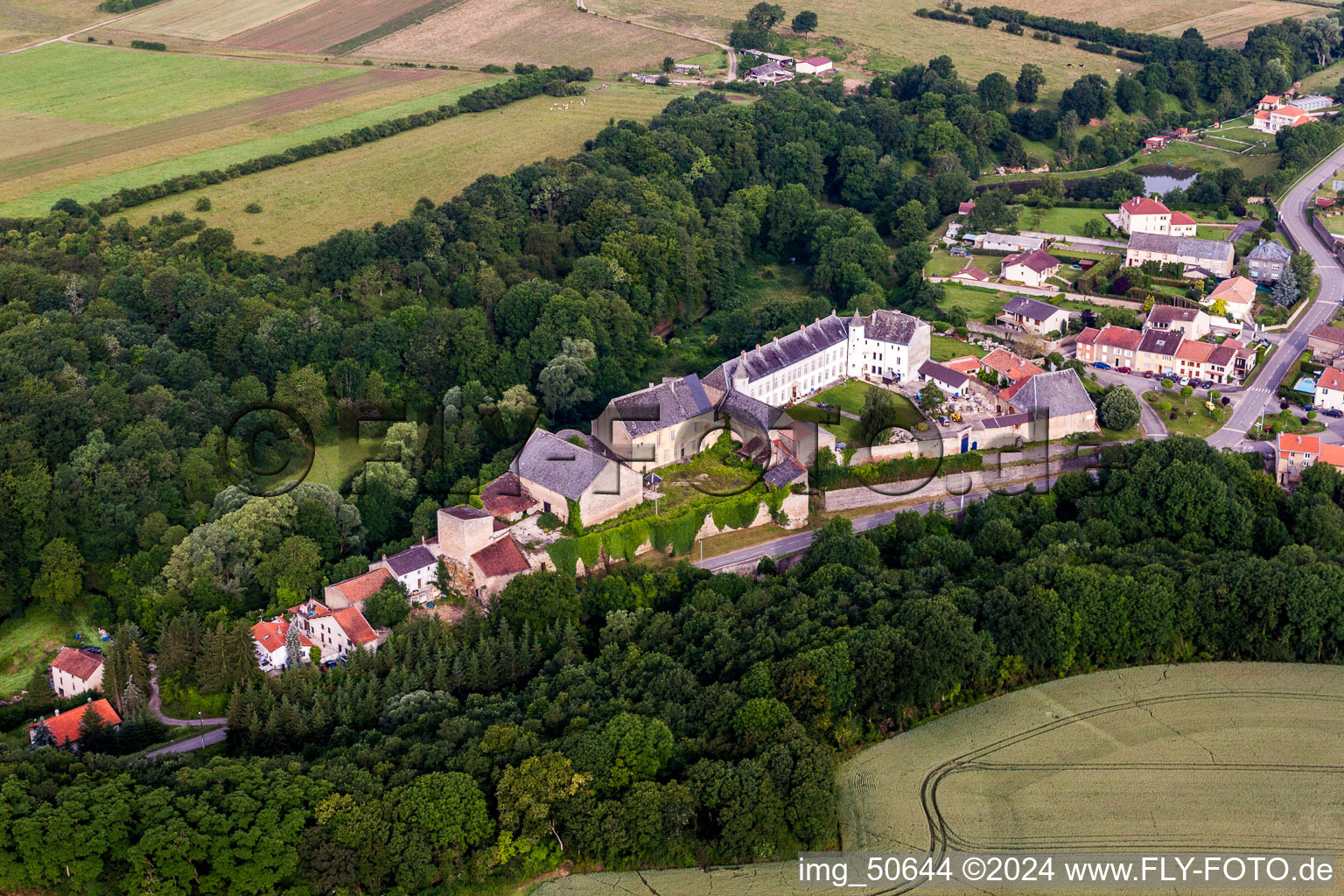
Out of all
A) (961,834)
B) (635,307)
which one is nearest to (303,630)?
(961,834)

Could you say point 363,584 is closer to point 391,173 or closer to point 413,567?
point 413,567

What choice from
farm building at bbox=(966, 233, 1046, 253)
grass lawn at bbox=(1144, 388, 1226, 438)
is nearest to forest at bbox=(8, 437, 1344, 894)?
grass lawn at bbox=(1144, 388, 1226, 438)

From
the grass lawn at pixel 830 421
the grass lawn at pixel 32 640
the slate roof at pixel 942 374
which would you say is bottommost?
the grass lawn at pixel 32 640

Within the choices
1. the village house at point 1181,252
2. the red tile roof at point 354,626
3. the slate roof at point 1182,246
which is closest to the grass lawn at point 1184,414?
the village house at point 1181,252

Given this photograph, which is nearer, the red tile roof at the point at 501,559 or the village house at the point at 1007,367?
the red tile roof at the point at 501,559

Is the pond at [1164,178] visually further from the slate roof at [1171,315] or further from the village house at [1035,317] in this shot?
the village house at [1035,317]

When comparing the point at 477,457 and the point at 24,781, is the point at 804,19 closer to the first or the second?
the point at 477,457

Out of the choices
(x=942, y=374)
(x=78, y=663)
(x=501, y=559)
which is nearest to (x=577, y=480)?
(x=501, y=559)

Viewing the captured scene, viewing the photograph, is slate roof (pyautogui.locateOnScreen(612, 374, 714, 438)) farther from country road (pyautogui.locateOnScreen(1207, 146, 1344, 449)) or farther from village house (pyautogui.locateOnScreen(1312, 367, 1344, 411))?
village house (pyautogui.locateOnScreen(1312, 367, 1344, 411))
